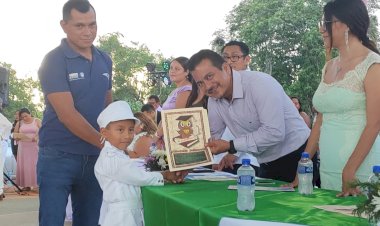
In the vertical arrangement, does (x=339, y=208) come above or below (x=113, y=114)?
below

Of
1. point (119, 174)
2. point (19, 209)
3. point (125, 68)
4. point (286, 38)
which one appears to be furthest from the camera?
point (125, 68)

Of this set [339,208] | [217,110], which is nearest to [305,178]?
[339,208]

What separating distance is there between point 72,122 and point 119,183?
1.35ft

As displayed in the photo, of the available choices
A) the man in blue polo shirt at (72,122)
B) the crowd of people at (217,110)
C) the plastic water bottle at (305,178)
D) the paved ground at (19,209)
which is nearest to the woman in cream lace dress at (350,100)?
the crowd of people at (217,110)

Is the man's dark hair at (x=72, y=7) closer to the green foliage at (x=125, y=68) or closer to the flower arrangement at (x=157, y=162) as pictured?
the flower arrangement at (x=157, y=162)

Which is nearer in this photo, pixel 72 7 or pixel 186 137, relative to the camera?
pixel 186 137

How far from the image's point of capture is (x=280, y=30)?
2603 centimetres

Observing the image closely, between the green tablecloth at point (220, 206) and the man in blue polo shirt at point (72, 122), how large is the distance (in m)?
0.40

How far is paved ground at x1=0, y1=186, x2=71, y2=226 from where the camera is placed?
20.6 ft

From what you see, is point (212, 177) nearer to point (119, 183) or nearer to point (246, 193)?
point (119, 183)

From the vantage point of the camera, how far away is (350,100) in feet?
7.96

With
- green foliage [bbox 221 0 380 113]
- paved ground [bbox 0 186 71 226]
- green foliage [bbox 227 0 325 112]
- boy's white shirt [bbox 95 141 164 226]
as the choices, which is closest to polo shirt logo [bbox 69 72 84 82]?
boy's white shirt [bbox 95 141 164 226]

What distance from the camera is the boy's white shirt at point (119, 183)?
8.85 ft

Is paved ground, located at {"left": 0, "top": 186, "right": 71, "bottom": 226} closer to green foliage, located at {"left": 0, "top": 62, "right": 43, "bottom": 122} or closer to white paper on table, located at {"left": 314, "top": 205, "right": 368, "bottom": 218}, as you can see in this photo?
white paper on table, located at {"left": 314, "top": 205, "right": 368, "bottom": 218}
